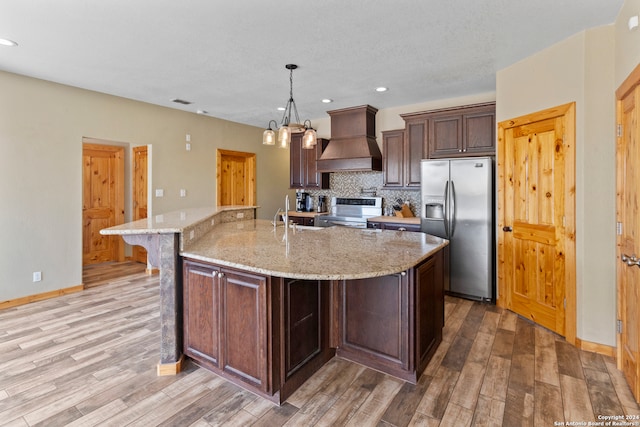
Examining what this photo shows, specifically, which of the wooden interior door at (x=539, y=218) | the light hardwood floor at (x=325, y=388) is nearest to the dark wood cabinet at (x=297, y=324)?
the light hardwood floor at (x=325, y=388)

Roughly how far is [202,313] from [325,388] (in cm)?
97

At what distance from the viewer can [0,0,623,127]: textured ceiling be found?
2.38 m

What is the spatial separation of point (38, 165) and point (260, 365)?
382cm

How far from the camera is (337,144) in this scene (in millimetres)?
Answer: 5352

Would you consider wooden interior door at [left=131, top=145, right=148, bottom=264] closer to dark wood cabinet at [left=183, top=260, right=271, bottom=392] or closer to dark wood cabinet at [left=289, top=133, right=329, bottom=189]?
dark wood cabinet at [left=289, top=133, right=329, bottom=189]

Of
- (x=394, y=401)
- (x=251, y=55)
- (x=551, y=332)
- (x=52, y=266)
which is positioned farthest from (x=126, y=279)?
(x=551, y=332)

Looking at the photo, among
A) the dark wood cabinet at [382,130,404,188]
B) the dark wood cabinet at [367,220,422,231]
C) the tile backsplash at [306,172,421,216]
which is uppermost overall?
the dark wood cabinet at [382,130,404,188]

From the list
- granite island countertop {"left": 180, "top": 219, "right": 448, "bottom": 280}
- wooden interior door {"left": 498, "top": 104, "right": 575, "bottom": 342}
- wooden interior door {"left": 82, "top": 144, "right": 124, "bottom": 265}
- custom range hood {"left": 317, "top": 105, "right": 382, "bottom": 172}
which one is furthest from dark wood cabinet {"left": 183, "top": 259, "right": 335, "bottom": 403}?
wooden interior door {"left": 82, "top": 144, "right": 124, "bottom": 265}

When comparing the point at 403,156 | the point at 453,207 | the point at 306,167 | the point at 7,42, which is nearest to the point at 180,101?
the point at 7,42

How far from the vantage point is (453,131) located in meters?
4.30

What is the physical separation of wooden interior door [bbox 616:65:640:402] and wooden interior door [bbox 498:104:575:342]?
0.39m

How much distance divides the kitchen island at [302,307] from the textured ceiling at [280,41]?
1.73m

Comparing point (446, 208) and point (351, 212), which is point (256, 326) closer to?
point (446, 208)

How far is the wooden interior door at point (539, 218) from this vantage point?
2.81m
